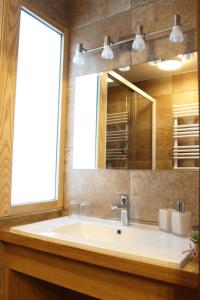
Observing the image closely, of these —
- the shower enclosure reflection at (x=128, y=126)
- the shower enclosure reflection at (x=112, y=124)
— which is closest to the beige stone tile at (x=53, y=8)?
the shower enclosure reflection at (x=112, y=124)

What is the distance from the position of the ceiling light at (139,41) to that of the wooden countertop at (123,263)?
111cm

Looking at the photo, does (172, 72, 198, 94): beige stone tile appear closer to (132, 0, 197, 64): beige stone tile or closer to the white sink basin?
(132, 0, 197, 64): beige stone tile

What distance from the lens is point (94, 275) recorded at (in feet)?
3.51

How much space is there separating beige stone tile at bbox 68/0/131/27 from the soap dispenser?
4.14 ft

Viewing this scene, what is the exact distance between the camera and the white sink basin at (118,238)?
974 millimetres

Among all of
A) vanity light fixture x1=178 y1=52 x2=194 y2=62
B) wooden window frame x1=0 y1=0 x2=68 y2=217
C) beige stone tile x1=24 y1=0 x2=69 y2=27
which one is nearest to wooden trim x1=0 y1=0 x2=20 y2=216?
wooden window frame x1=0 y1=0 x2=68 y2=217

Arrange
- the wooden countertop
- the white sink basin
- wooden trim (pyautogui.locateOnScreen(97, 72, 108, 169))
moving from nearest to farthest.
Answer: the wooden countertop
the white sink basin
wooden trim (pyautogui.locateOnScreen(97, 72, 108, 169))

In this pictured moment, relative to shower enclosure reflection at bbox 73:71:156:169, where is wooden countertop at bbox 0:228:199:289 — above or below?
below

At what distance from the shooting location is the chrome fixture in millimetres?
1377

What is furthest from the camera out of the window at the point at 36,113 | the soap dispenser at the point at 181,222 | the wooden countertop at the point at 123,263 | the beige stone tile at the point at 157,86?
the window at the point at 36,113

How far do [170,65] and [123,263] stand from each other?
1.06 meters

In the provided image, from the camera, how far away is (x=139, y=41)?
1.48 m

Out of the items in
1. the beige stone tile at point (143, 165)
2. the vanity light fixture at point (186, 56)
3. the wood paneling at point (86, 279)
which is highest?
the vanity light fixture at point (186, 56)

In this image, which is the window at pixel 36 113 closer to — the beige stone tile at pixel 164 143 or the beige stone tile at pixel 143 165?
the beige stone tile at pixel 143 165
